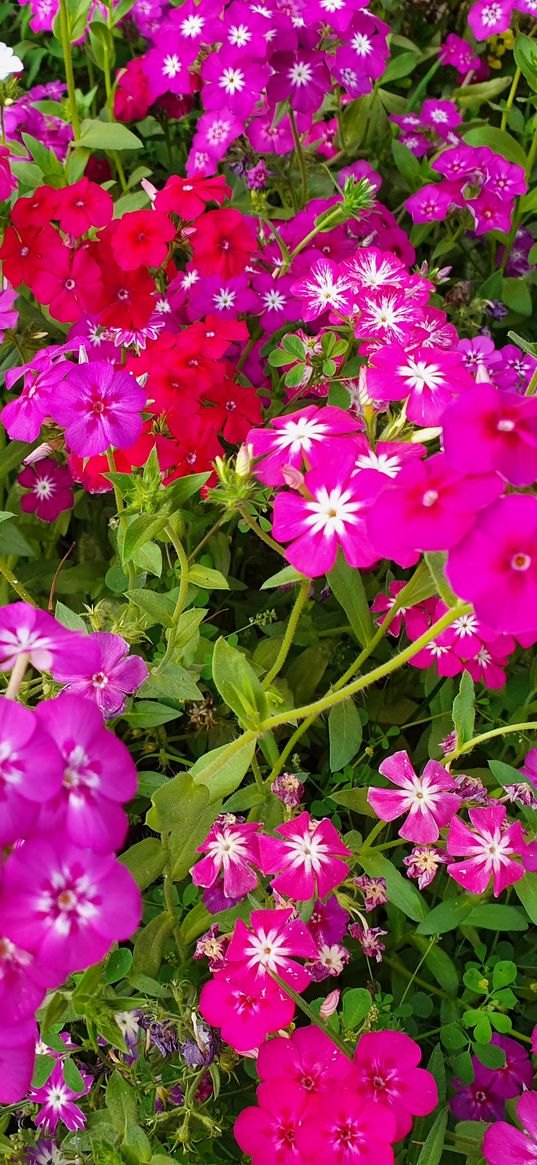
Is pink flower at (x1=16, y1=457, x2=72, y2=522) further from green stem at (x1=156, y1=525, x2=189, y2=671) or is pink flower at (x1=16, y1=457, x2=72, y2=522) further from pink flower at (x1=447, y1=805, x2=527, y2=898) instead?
pink flower at (x1=447, y1=805, x2=527, y2=898)

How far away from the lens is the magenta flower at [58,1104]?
4.34 ft

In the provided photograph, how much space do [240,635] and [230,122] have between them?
1.19 meters

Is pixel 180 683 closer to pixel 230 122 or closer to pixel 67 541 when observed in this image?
pixel 67 541

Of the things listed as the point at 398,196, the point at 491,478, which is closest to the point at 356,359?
the point at 398,196

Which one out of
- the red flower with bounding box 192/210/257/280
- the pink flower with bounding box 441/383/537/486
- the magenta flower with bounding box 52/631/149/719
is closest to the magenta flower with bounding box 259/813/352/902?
the magenta flower with bounding box 52/631/149/719

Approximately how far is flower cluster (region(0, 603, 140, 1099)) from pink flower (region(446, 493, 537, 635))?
329 millimetres

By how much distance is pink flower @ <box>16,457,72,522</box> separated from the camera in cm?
198

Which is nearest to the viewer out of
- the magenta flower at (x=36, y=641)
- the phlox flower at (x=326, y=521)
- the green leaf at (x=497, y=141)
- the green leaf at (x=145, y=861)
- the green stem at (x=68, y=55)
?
the magenta flower at (x=36, y=641)

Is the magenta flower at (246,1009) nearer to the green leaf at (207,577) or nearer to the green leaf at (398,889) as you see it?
the green leaf at (398,889)

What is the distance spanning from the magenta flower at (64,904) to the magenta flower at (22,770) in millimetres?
25

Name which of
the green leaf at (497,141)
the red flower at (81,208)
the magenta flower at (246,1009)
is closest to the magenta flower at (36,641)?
the magenta flower at (246,1009)

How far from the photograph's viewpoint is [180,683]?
1.36 metres

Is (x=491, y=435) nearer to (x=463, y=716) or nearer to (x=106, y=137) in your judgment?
(x=463, y=716)

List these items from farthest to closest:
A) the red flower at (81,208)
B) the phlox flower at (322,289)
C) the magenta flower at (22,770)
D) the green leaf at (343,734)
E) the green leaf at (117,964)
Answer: the red flower at (81,208)
the phlox flower at (322,289)
the green leaf at (343,734)
the green leaf at (117,964)
the magenta flower at (22,770)
